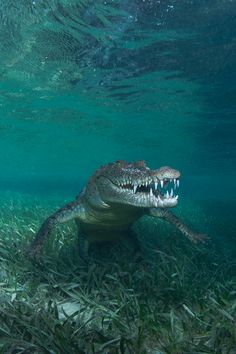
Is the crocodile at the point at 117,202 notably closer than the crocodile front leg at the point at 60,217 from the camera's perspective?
Yes

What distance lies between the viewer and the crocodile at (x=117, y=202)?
4.65 meters

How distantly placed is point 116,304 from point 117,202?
5.32 ft

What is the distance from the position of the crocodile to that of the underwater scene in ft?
0.07

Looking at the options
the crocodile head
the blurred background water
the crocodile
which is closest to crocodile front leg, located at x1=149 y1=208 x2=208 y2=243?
the crocodile

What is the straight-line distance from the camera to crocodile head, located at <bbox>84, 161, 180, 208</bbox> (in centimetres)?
455

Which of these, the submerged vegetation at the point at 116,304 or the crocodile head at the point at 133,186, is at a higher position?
the crocodile head at the point at 133,186

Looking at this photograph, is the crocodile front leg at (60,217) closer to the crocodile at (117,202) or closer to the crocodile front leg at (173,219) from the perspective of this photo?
the crocodile at (117,202)

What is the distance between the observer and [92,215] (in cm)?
617

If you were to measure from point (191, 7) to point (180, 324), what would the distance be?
1033 cm

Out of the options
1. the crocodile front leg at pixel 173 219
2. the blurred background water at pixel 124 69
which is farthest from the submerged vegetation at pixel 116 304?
the blurred background water at pixel 124 69

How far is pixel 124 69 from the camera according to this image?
16.3 metres

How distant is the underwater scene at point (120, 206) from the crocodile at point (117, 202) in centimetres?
2

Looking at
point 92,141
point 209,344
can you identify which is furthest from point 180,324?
point 92,141

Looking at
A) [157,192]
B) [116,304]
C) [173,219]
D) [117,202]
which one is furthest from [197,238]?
[116,304]
